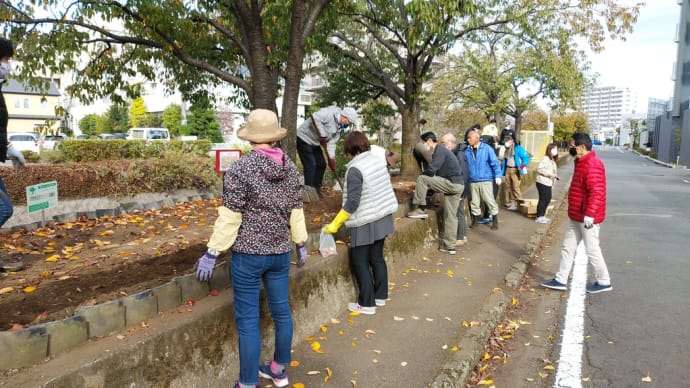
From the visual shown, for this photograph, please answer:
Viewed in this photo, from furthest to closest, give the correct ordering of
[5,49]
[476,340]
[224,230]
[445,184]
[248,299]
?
1. [445,184]
2. [476,340]
3. [5,49]
4. [248,299]
5. [224,230]

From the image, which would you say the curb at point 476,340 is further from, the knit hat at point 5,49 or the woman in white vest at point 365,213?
the knit hat at point 5,49

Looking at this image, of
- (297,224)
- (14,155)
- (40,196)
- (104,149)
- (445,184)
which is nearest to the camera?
(297,224)

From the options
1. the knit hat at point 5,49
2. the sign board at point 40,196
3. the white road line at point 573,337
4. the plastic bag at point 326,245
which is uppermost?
the knit hat at point 5,49

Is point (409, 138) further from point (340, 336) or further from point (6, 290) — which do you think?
point (6, 290)

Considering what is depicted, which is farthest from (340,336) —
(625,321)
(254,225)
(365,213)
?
(625,321)

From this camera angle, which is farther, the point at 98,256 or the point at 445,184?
the point at 445,184

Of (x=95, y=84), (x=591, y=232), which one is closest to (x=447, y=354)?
(x=591, y=232)

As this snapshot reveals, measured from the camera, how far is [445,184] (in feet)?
25.0

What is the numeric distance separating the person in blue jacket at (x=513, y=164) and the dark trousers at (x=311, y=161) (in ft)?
17.4

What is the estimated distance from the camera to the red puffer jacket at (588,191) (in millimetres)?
5695

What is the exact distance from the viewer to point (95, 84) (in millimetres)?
9383

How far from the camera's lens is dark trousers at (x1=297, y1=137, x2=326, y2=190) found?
7.81 metres

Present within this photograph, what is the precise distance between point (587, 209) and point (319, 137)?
374 cm

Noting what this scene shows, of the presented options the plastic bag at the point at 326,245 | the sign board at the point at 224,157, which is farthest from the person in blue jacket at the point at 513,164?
the plastic bag at the point at 326,245
